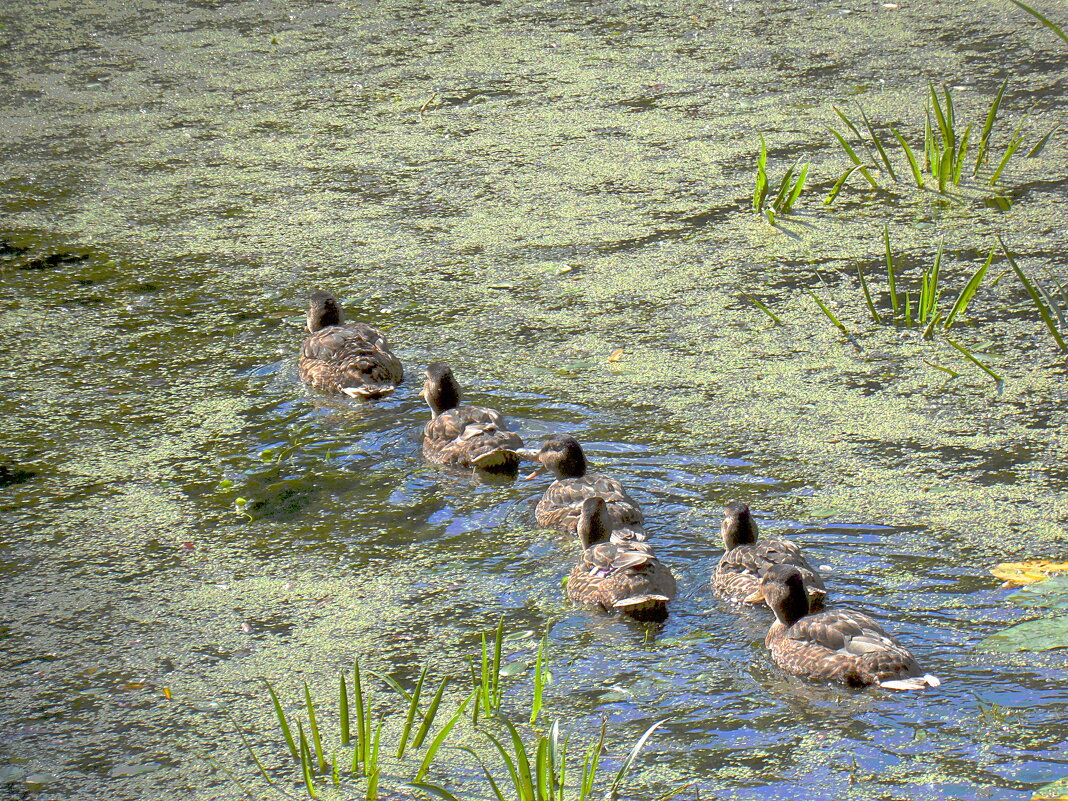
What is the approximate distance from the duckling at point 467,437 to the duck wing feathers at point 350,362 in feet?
1.35

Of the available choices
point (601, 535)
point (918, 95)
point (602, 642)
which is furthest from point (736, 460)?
point (918, 95)

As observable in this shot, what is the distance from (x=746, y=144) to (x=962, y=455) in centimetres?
330

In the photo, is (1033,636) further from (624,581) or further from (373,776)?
(373,776)

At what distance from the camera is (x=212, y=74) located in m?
9.12

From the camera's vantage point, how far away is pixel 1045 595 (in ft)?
11.3

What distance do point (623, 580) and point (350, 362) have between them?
1.82 metres

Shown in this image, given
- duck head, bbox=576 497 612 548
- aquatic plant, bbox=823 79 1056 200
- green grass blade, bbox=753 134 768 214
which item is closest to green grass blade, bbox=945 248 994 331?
aquatic plant, bbox=823 79 1056 200

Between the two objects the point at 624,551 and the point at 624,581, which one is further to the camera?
the point at 624,551

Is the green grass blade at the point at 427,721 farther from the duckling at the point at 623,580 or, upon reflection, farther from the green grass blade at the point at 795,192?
the green grass blade at the point at 795,192

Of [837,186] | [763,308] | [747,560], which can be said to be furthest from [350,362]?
[837,186]

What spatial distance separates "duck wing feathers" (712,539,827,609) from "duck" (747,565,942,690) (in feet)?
0.30

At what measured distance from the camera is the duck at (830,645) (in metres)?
3.13

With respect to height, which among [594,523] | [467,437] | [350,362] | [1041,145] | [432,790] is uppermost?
[1041,145]

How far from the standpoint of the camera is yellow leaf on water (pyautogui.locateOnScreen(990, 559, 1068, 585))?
3531mm
